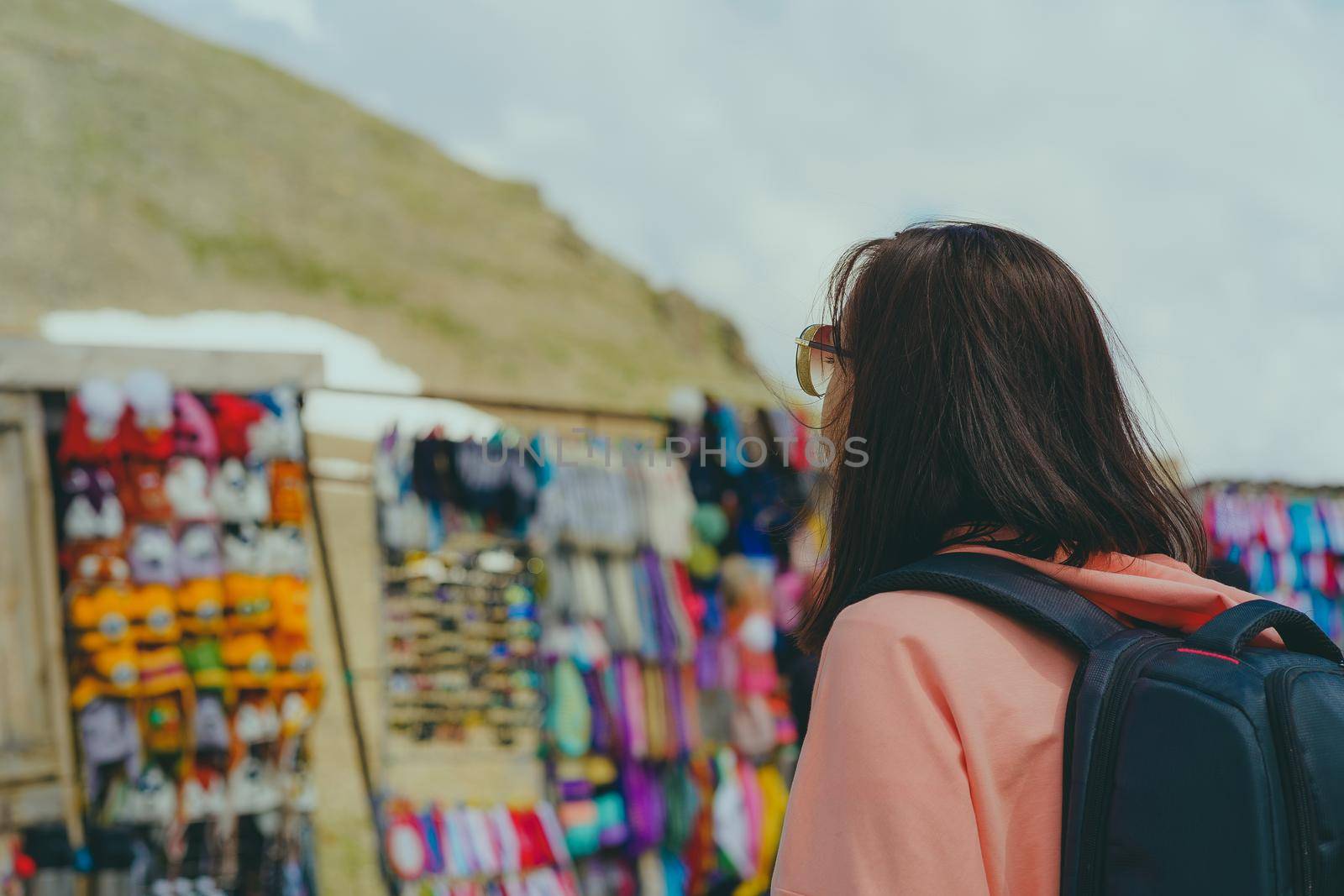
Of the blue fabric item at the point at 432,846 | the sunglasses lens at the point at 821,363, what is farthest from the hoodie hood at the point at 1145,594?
the blue fabric item at the point at 432,846

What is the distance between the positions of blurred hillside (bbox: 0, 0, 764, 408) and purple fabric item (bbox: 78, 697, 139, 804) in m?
17.7

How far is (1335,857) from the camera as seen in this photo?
2.37ft

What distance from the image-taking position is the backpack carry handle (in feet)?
2.59

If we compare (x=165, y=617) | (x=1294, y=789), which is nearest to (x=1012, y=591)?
(x=1294, y=789)

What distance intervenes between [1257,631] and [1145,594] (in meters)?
0.08

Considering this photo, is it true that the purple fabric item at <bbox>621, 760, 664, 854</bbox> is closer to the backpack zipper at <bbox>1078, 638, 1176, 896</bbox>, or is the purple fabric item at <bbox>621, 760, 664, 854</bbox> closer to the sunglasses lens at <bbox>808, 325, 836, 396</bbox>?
the sunglasses lens at <bbox>808, 325, 836, 396</bbox>

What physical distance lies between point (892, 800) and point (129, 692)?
345cm

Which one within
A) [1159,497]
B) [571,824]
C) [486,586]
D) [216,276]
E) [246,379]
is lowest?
[571,824]

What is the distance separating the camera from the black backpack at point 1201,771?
0.71 meters

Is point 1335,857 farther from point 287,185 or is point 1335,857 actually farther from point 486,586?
point 287,185

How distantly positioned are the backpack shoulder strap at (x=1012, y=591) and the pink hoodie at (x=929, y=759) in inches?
0.5

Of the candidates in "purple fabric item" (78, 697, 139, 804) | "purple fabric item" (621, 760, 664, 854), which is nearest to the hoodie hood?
"purple fabric item" (78, 697, 139, 804)

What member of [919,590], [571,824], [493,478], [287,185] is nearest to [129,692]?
→ [493,478]

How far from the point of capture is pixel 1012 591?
81 cm
